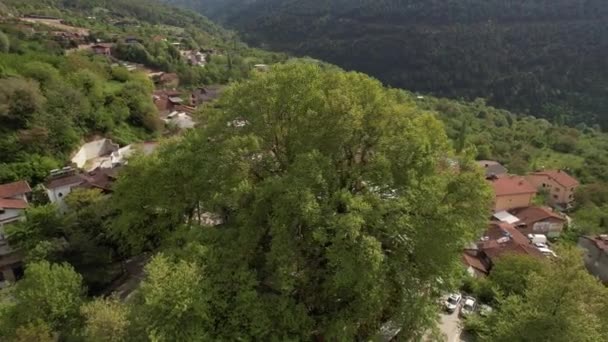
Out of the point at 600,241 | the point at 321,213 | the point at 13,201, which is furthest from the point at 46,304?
the point at 600,241

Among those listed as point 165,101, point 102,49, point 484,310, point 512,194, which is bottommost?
point 512,194

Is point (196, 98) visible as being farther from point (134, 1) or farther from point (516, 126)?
point (134, 1)

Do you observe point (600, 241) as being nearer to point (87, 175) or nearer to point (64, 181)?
point (87, 175)

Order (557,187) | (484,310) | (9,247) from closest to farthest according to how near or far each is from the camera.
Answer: (484,310), (9,247), (557,187)

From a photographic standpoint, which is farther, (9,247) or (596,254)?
(596,254)

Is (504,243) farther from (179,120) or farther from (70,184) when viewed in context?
(179,120)

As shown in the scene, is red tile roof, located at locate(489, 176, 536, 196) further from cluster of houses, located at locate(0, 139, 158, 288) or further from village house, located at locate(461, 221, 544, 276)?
cluster of houses, located at locate(0, 139, 158, 288)

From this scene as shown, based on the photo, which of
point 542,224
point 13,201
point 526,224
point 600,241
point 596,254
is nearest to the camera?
point 13,201

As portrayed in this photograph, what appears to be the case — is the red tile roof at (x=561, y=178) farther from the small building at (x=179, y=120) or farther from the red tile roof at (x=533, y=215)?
the small building at (x=179, y=120)

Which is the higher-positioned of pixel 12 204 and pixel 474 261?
pixel 12 204
